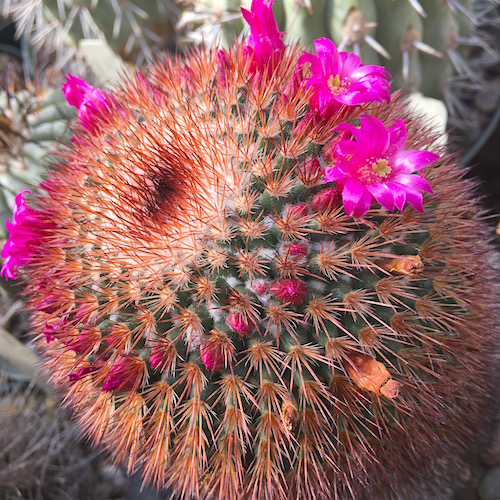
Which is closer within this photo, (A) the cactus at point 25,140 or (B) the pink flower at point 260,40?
(B) the pink flower at point 260,40

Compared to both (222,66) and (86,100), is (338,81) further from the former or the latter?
(86,100)

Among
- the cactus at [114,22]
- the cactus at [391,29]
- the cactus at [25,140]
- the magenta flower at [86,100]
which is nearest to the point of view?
the magenta flower at [86,100]

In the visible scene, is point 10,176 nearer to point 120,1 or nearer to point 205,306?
point 120,1

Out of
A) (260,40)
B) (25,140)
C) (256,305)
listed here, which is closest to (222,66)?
(260,40)

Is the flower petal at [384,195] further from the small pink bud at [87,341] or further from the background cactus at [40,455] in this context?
the background cactus at [40,455]

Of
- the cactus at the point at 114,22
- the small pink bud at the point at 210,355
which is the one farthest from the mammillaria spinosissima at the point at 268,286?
the cactus at the point at 114,22

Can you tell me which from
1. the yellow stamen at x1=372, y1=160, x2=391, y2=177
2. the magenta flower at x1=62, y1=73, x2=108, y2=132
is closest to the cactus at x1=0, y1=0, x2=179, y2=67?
the magenta flower at x1=62, y1=73, x2=108, y2=132

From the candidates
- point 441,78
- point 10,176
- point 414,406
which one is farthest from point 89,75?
point 414,406
